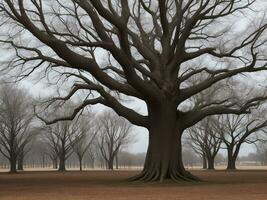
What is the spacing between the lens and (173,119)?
26.1 meters

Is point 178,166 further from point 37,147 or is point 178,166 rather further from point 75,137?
point 37,147

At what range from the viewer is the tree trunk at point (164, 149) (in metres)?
25.0

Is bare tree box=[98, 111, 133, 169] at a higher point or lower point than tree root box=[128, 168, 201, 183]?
higher

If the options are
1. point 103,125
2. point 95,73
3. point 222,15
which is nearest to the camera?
point 95,73

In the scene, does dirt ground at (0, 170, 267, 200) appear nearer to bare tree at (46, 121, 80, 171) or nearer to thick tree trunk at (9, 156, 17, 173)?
thick tree trunk at (9, 156, 17, 173)

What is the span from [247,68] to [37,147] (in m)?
74.6

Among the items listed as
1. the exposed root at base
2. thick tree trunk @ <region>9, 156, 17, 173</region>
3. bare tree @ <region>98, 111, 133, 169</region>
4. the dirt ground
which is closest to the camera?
the dirt ground

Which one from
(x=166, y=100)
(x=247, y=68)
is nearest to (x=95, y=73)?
→ (x=166, y=100)

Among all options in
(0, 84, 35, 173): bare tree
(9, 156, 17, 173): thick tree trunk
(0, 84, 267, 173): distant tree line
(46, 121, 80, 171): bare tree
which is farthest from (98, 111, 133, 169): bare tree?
(9, 156, 17, 173): thick tree trunk

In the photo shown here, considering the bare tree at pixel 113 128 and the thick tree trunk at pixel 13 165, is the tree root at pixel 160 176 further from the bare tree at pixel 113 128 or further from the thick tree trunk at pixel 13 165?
the bare tree at pixel 113 128

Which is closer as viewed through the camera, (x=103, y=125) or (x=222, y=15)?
(x=222, y=15)

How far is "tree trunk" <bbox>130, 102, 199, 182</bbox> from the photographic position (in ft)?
82.2

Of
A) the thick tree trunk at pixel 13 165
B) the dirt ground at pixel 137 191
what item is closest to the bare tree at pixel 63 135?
the thick tree trunk at pixel 13 165

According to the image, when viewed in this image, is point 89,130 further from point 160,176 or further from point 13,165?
point 160,176
